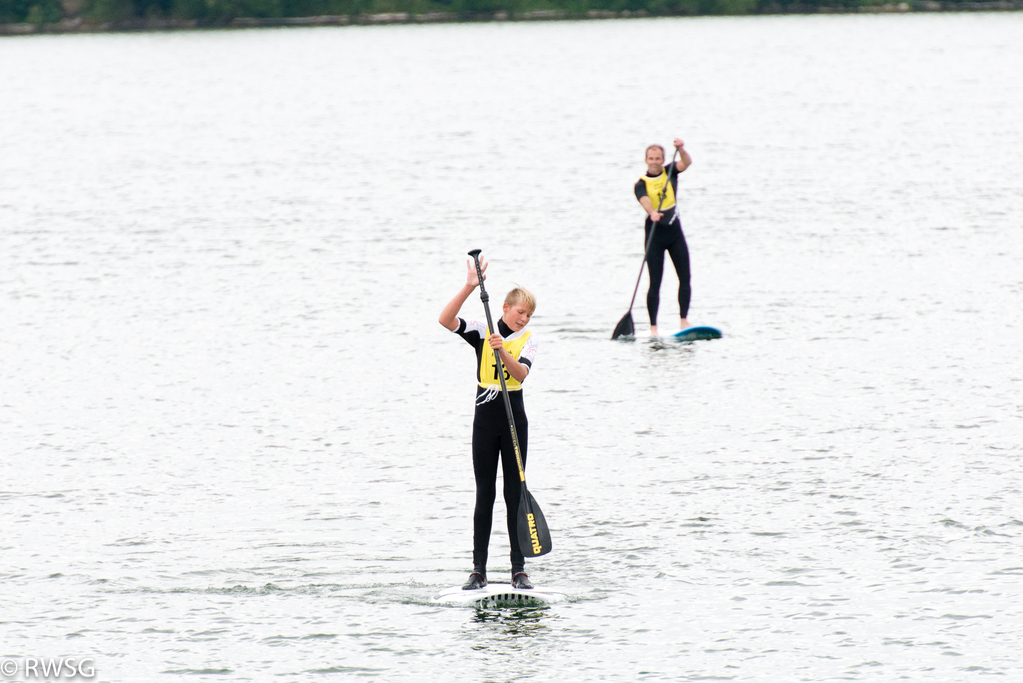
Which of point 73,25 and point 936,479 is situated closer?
point 936,479

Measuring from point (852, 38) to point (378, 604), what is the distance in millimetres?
96404

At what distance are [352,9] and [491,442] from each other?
117947 mm

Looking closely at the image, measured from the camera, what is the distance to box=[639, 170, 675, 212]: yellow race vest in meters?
17.6

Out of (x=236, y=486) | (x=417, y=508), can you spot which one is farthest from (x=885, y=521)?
(x=236, y=486)

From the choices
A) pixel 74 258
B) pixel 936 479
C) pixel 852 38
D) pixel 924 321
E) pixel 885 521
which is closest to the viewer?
pixel 885 521

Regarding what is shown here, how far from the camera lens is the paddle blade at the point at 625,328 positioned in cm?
1809

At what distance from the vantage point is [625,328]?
18141mm

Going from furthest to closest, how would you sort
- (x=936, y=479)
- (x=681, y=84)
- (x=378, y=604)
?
1. (x=681, y=84)
2. (x=936, y=479)
3. (x=378, y=604)

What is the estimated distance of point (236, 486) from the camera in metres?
12.6

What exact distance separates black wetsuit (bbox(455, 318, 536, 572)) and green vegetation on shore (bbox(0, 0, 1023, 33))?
361ft

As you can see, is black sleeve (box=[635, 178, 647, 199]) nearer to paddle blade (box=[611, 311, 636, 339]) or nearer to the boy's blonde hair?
paddle blade (box=[611, 311, 636, 339])

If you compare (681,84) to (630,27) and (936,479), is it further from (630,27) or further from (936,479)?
(936,479)

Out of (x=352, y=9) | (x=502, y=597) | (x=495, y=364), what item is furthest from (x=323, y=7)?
(x=502, y=597)

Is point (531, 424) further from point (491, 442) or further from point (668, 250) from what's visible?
point (491, 442)
